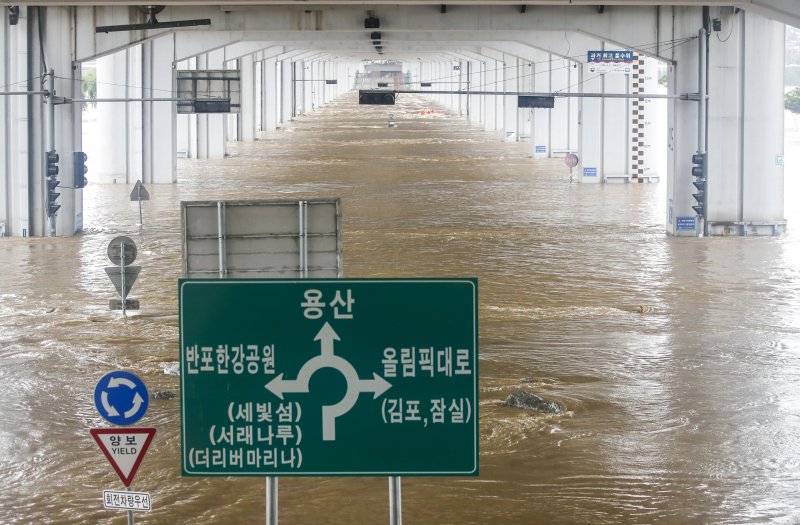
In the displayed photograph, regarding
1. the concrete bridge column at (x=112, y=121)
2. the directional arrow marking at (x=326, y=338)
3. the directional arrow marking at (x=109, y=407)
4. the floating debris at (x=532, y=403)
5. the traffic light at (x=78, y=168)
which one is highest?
the concrete bridge column at (x=112, y=121)

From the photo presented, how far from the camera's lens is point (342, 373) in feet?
17.2

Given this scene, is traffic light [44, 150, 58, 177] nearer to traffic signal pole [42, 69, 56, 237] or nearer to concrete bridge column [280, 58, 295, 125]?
traffic signal pole [42, 69, 56, 237]

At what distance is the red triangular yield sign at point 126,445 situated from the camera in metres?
7.75

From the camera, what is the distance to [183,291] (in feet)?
17.2

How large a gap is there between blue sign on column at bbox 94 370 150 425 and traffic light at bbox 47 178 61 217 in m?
23.2

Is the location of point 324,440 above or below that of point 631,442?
above

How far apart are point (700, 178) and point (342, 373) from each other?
26.8 metres

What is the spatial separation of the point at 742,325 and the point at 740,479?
8.13 metres

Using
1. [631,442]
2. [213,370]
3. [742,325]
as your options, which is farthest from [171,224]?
[213,370]

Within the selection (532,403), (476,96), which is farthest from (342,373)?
(476,96)

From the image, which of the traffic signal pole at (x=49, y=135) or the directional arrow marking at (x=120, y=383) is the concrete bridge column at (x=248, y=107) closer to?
the traffic signal pole at (x=49, y=135)

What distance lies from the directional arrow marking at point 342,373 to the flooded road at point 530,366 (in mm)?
Answer: 5814

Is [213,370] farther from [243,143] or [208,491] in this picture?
[243,143]

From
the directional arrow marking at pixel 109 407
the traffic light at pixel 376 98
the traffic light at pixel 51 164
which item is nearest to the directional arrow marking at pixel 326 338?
the directional arrow marking at pixel 109 407
